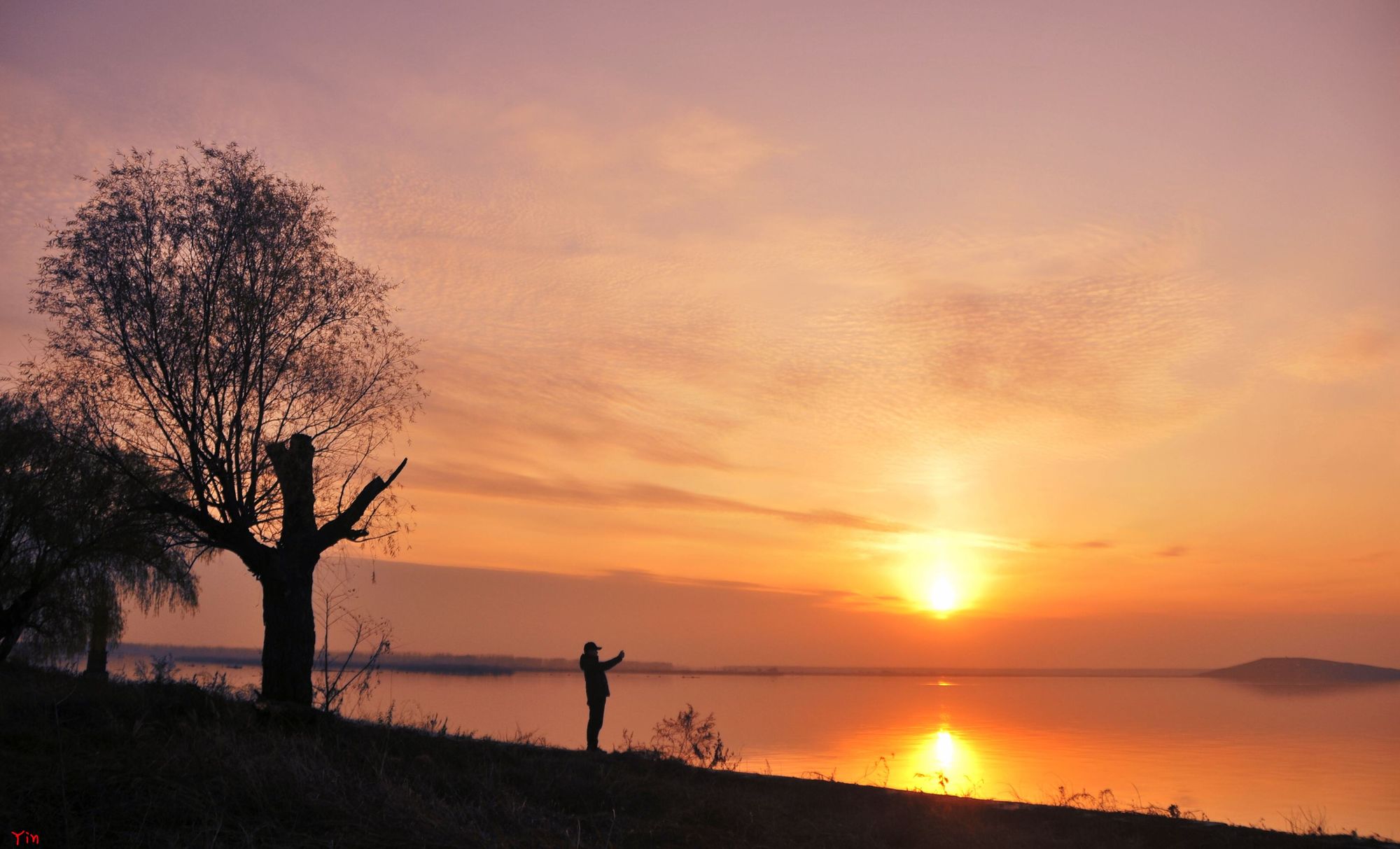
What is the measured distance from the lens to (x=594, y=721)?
750 inches

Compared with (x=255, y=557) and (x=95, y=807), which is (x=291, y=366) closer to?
(x=255, y=557)

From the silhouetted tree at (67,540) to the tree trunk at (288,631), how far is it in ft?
7.05

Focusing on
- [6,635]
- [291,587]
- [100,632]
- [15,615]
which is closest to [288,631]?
[291,587]

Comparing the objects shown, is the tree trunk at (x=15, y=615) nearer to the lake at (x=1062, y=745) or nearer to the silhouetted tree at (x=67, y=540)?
the silhouetted tree at (x=67, y=540)

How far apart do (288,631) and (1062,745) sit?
49.4m

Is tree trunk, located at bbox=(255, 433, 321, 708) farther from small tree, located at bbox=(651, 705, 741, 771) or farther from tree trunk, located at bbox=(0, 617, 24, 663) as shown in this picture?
tree trunk, located at bbox=(0, 617, 24, 663)

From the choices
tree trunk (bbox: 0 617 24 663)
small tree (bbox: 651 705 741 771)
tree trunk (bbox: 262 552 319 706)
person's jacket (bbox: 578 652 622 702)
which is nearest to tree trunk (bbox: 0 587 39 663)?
tree trunk (bbox: 0 617 24 663)

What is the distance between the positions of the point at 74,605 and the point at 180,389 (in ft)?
49.0

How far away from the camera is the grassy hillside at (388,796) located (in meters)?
7.04

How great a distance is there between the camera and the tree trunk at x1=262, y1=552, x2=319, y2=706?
16.0m

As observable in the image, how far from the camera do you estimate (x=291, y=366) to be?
57.8 feet

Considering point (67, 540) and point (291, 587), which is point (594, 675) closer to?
point (291, 587)

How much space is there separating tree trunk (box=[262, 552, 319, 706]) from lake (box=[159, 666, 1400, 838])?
1.71 meters

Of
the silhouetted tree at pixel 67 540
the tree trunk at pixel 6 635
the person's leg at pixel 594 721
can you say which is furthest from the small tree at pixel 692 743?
the tree trunk at pixel 6 635
